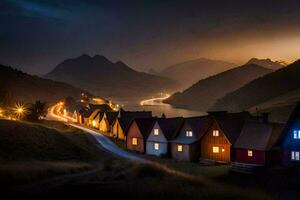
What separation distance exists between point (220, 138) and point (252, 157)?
7.90 m

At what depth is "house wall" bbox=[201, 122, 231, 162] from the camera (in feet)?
203

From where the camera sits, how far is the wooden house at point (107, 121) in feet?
341

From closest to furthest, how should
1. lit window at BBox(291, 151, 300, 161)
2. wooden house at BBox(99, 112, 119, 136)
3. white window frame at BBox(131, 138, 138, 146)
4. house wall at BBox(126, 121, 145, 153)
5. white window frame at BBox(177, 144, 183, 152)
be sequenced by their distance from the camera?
lit window at BBox(291, 151, 300, 161)
white window frame at BBox(177, 144, 183, 152)
house wall at BBox(126, 121, 145, 153)
white window frame at BBox(131, 138, 138, 146)
wooden house at BBox(99, 112, 119, 136)

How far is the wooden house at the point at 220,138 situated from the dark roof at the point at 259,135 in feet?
9.05

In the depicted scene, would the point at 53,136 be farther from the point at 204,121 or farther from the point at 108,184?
the point at 108,184

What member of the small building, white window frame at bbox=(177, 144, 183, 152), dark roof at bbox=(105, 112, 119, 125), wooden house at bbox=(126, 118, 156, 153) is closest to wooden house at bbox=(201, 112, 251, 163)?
the small building

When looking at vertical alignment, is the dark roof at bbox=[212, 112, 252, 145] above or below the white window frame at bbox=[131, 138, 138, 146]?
above

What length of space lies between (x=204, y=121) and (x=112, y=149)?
1779 cm

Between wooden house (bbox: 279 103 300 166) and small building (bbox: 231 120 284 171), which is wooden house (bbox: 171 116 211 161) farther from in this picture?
wooden house (bbox: 279 103 300 166)

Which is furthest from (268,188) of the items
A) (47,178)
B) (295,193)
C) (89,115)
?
(89,115)

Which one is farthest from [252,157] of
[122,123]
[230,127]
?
[122,123]

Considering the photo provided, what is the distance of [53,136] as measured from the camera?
6800cm

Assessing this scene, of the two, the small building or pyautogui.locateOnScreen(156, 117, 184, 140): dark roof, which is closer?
the small building

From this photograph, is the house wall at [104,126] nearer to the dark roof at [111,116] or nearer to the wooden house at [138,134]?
the dark roof at [111,116]
